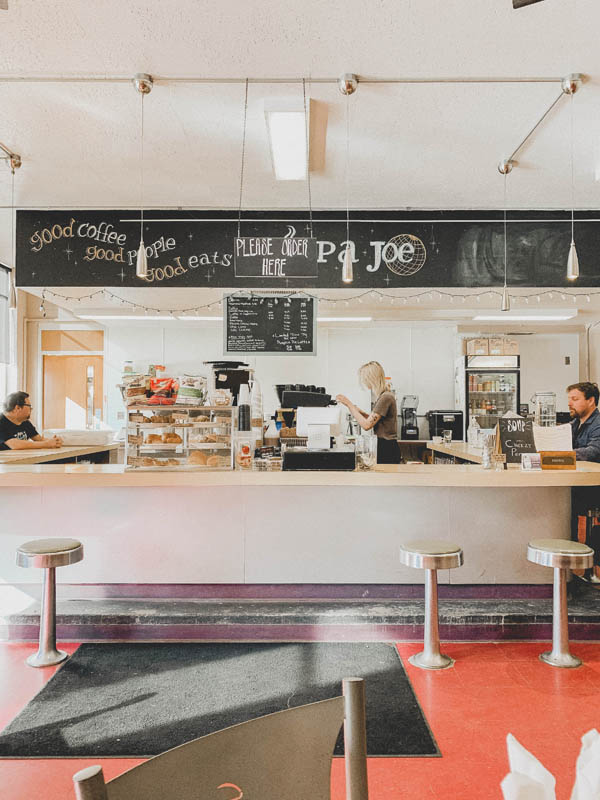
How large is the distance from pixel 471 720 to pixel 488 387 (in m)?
6.10

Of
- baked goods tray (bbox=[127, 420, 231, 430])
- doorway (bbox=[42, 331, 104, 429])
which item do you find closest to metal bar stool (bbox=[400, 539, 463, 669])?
baked goods tray (bbox=[127, 420, 231, 430])

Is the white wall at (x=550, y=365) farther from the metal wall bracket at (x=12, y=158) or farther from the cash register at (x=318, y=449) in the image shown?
the metal wall bracket at (x=12, y=158)

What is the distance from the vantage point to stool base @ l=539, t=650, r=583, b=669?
3203mm

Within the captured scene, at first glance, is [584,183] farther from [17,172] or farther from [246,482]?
[17,172]

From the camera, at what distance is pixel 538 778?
2.13 ft

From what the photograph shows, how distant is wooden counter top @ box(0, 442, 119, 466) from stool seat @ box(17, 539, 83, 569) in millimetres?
1327

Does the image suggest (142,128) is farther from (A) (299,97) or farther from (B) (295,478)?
(B) (295,478)

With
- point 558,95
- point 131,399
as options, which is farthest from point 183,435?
A: point 558,95

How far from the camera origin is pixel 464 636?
3564 millimetres

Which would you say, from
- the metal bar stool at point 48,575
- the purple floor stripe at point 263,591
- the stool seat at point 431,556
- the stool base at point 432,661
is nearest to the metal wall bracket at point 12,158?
the metal bar stool at point 48,575

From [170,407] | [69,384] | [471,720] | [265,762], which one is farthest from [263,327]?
[265,762]

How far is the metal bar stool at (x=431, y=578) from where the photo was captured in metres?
3.15

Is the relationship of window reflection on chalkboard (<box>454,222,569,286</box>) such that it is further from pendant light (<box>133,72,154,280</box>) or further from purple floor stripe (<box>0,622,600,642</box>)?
purple floor stripe (<box>0,622,600,642</box>)

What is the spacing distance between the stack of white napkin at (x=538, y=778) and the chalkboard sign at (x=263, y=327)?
4.68m
